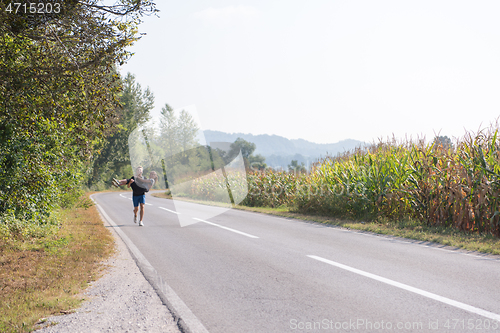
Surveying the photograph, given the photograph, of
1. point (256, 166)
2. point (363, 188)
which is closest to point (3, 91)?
point (363, 188)

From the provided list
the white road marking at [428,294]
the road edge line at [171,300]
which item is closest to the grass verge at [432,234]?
the white road marking at [428,294]

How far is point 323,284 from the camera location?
544cm

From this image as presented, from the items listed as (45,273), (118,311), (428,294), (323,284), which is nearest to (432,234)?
(428,294)

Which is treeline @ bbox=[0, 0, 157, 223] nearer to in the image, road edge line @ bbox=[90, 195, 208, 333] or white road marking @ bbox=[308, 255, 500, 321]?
road edge line @ bbox=[90, 195, 208, 333]

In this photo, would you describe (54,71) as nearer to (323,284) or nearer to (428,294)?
(323,284)

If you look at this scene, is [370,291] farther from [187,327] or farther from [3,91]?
[3,91]

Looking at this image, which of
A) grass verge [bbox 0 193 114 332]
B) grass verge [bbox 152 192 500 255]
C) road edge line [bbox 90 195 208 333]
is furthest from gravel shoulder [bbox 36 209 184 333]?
grass verge [bbox 152 192 500 255]

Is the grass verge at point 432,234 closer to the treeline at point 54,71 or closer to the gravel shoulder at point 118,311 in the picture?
the gravel shoulder at point 118,311

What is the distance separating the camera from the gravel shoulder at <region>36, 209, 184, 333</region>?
3896 millimetres

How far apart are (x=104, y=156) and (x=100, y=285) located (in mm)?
49945

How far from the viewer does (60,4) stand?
249 inches

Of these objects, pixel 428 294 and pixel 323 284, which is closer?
pixel 428 294

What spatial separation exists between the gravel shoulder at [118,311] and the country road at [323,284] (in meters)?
0.24

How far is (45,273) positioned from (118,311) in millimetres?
2409
